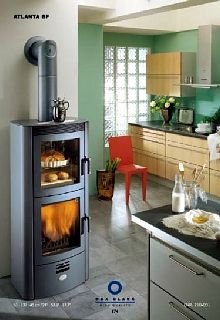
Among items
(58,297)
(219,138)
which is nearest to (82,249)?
(58,297)

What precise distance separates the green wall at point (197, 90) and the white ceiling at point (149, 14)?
169mm

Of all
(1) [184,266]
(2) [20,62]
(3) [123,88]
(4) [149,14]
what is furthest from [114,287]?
(3) [123,88]

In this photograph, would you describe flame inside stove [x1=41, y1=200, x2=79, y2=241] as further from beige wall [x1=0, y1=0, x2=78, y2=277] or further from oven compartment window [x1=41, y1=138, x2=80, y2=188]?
beige wall [x1=0, y1=0, x2=78, y2=277]

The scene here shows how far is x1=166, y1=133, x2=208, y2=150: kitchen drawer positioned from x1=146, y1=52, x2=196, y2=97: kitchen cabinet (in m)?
0.73

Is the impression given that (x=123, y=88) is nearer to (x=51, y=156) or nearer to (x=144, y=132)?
(x=144, y=132)

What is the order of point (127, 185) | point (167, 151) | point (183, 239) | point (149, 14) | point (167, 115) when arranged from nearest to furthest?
point (183, 239), point (149, 14), point (127, 185), point (167, 151), point (167, 115)

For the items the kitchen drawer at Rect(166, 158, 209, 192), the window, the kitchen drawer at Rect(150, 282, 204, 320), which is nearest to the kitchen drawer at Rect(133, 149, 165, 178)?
the kitchen drawer at Rect(166, 158, 209, 192)

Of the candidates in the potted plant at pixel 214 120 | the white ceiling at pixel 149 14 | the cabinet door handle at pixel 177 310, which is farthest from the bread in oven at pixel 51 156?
the potted plant at pixel 214 120

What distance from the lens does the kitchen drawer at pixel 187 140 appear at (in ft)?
19.8

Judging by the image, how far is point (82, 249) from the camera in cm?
356

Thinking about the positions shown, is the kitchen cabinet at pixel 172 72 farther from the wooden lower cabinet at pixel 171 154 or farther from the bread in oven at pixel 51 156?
the bread in oven at pixel 51 156

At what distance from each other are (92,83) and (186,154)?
5.61ft

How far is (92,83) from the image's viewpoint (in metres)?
6.03

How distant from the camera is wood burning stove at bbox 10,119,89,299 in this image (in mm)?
3176
